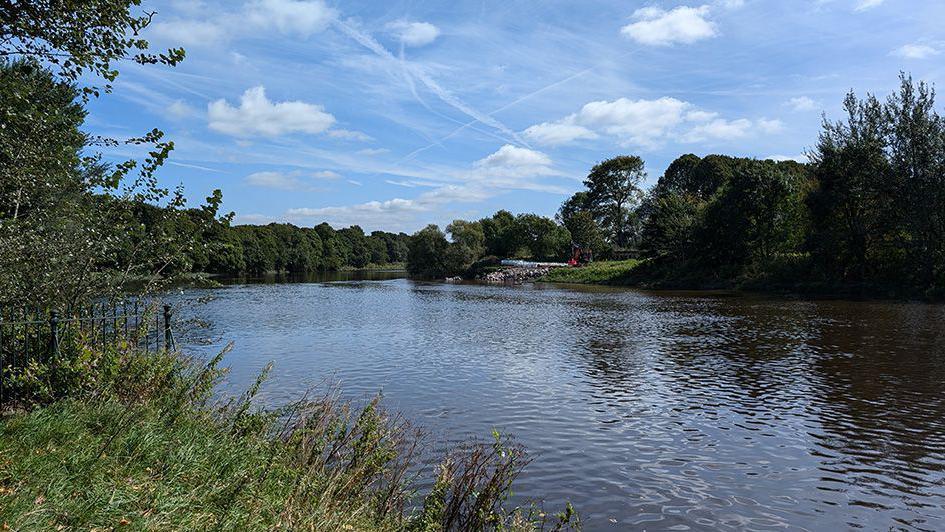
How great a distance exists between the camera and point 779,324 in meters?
26.4

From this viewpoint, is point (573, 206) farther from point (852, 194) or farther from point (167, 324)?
point (167, 324)

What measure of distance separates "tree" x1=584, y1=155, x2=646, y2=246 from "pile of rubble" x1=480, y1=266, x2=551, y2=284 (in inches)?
1036

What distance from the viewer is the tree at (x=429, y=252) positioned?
104250 mm

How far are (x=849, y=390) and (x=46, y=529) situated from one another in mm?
15180

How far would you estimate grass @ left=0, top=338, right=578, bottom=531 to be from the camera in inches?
189

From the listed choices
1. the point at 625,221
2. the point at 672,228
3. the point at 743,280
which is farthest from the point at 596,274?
the point at 625,221

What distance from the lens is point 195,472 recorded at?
596 centimetres

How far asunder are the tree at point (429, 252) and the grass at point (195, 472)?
94.4 meters

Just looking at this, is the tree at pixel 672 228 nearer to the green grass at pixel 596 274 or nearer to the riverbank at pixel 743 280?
the riverbank at pixel 743 280

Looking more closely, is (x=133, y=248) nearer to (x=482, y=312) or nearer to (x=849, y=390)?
(x=849, y=390)

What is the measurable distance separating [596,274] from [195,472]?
230 feet

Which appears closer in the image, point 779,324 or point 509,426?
point 509,426

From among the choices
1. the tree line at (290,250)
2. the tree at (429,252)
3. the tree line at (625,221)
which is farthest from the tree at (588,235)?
the tree line at (290,250)

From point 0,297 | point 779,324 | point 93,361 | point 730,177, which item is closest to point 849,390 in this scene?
point 779,324
